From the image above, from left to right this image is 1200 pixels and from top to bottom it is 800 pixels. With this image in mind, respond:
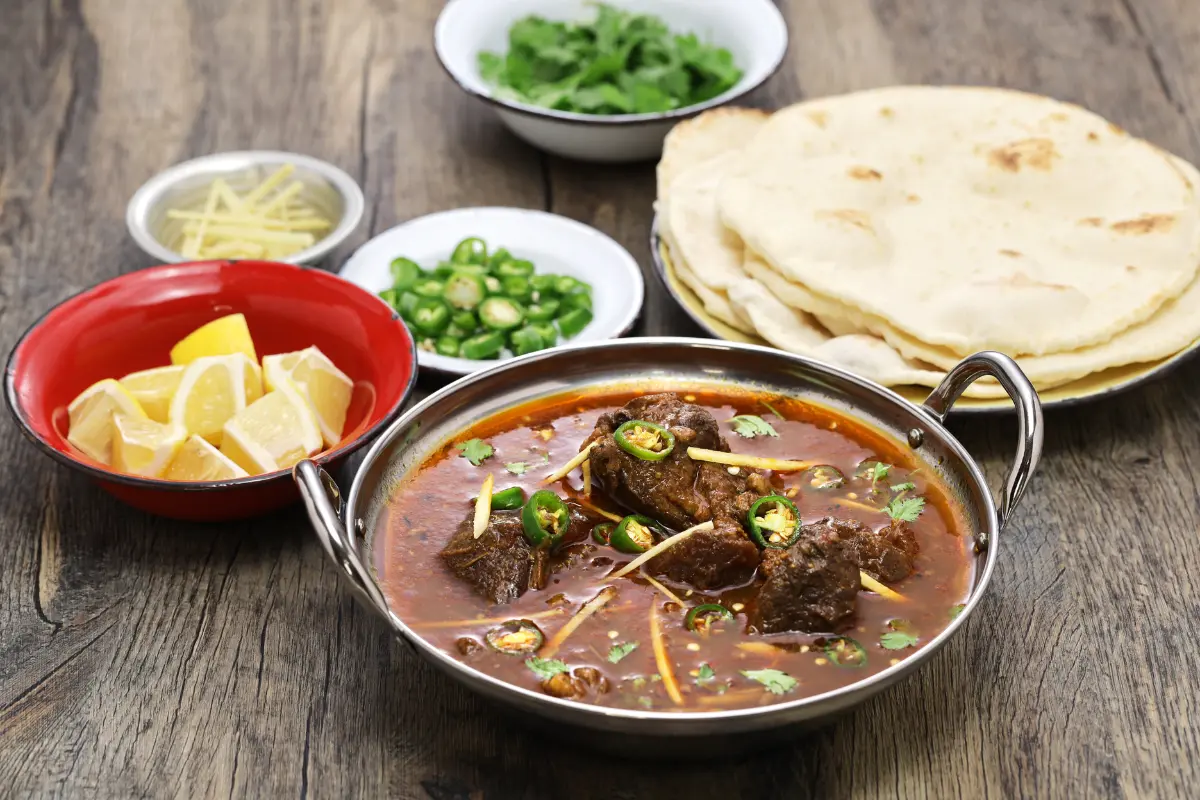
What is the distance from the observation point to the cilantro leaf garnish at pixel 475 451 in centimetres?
268

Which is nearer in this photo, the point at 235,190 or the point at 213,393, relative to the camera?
the point at 213,393

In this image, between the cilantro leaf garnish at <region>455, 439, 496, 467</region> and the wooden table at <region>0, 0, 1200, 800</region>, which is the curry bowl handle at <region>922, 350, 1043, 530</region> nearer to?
the wooden table at <region>0, 0, 1200, 800</region>

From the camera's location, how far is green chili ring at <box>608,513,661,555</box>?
2414mm

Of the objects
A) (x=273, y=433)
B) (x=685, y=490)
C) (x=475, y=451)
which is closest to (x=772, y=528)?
(x=685, y=490)

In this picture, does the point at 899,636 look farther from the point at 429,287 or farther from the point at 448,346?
the point at 429,287

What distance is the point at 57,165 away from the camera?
4.58m

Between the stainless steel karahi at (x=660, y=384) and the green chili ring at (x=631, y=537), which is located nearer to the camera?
the stainless steel karahi at (x=660, y=384)

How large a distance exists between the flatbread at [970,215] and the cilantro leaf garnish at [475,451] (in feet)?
3.54

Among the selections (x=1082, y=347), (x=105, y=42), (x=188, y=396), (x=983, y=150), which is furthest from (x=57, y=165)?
(x=1082, y=347)

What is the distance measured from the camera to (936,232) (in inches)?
139

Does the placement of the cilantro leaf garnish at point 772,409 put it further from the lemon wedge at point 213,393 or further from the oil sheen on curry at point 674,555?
the lemon wedge at point 213,393

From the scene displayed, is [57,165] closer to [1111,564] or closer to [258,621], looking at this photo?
[258,621]

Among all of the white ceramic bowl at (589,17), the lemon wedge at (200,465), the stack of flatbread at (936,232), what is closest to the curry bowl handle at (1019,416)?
the stack of flatbread at (936,232)

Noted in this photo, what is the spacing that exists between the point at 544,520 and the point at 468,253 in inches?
63.0
